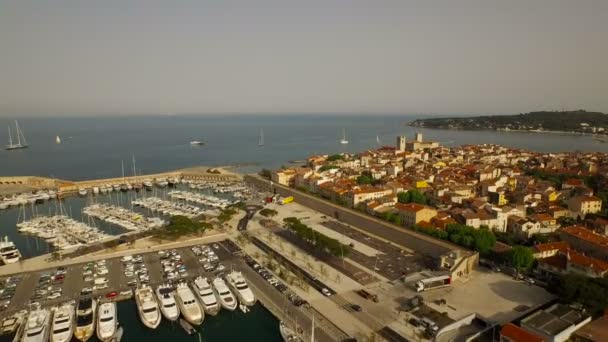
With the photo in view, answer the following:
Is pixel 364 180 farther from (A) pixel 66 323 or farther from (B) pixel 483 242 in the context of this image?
(A) pixel 66 323

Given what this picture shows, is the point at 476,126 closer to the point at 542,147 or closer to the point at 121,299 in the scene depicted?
the point at 542,147

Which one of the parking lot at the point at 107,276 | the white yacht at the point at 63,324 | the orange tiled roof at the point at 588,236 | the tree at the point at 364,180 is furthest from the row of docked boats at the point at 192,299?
the tree at the point at 364,180

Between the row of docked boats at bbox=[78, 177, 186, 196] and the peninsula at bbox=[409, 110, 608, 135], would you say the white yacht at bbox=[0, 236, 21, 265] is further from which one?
the peninsula at bbox=[409, 110, 608, 135]

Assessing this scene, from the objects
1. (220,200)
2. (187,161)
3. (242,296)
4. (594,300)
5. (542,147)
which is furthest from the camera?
(542,147)

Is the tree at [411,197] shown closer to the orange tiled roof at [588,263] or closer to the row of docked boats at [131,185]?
the orange tiled roof at [588,263]

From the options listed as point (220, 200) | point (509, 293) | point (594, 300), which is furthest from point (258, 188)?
point (594, 300)

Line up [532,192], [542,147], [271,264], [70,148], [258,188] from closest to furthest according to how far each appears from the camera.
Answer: [271,264], [532,192], [258,188], [542,147], [70,148]
